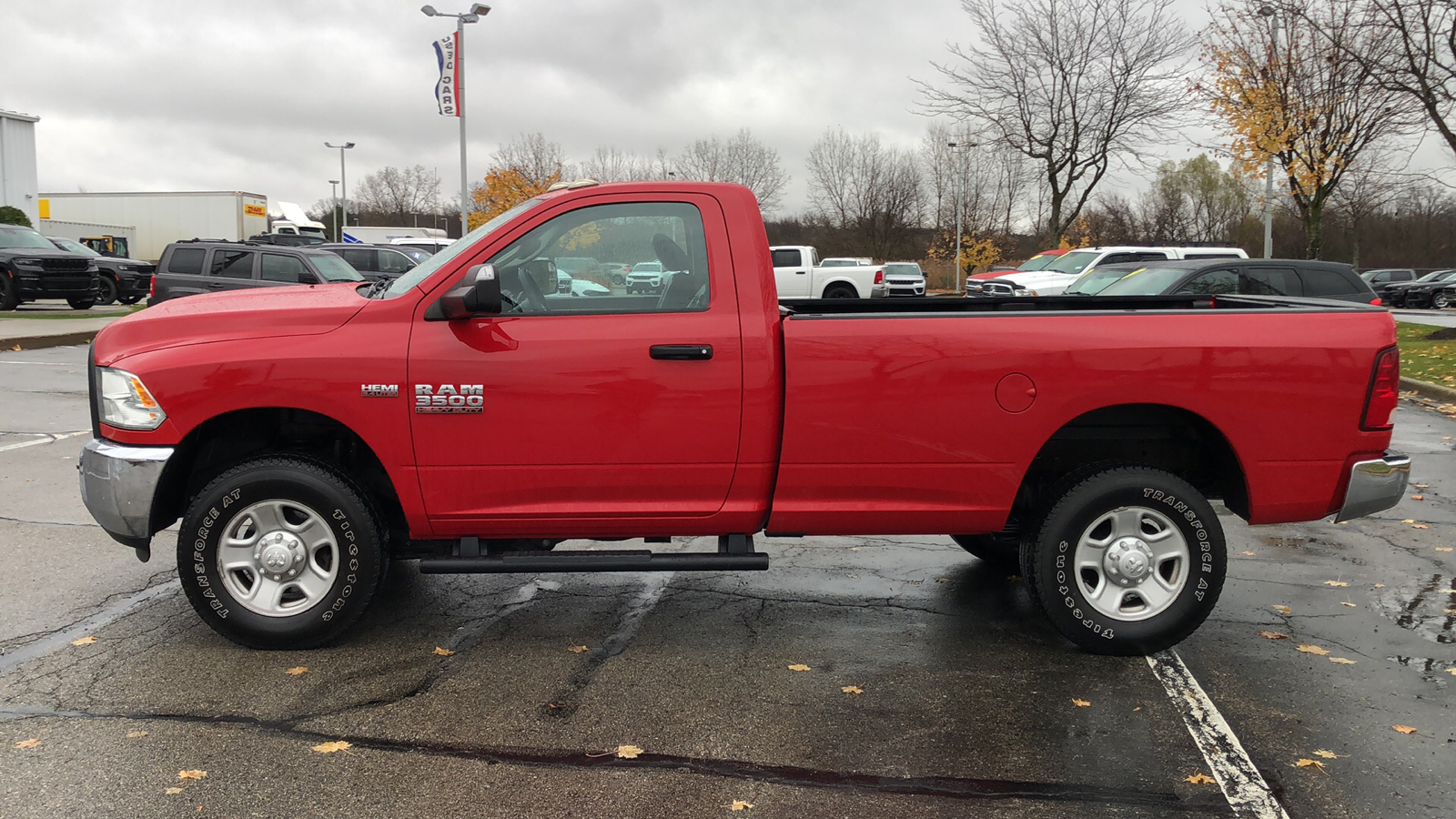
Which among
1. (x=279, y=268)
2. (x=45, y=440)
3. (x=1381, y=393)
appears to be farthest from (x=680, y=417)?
(x=279, y=268)

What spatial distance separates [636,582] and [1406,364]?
1516 cm

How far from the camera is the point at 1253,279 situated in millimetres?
13734

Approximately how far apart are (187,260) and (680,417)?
A: 16.2 meters

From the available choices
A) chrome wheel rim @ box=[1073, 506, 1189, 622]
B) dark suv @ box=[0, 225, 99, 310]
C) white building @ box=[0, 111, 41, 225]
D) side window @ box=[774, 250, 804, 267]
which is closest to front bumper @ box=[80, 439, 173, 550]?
chrome wheel rim @ box=[1073, 506, 1189, 622]

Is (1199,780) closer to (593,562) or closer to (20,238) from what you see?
(593,562)

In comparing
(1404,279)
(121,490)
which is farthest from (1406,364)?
(1404,279)

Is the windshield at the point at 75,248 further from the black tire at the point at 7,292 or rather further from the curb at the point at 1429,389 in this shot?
the curb at the point at 1429,389

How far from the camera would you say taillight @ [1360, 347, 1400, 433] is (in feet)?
14.4

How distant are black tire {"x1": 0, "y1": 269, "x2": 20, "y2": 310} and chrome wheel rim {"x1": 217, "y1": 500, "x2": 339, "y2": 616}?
71.5 ft

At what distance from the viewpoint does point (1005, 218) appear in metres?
62.3

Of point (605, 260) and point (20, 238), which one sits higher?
point (20, 238)

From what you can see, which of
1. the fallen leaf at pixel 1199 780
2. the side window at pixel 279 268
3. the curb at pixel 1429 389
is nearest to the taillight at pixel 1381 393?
the fallen leaf at pixel 1199 780

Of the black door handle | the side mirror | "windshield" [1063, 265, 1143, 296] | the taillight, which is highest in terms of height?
"windshield" [1063, 265, 1143, 296]

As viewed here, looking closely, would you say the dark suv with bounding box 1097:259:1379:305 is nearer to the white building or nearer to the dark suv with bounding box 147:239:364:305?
the dark suv with bounding box 147:239:364:305
